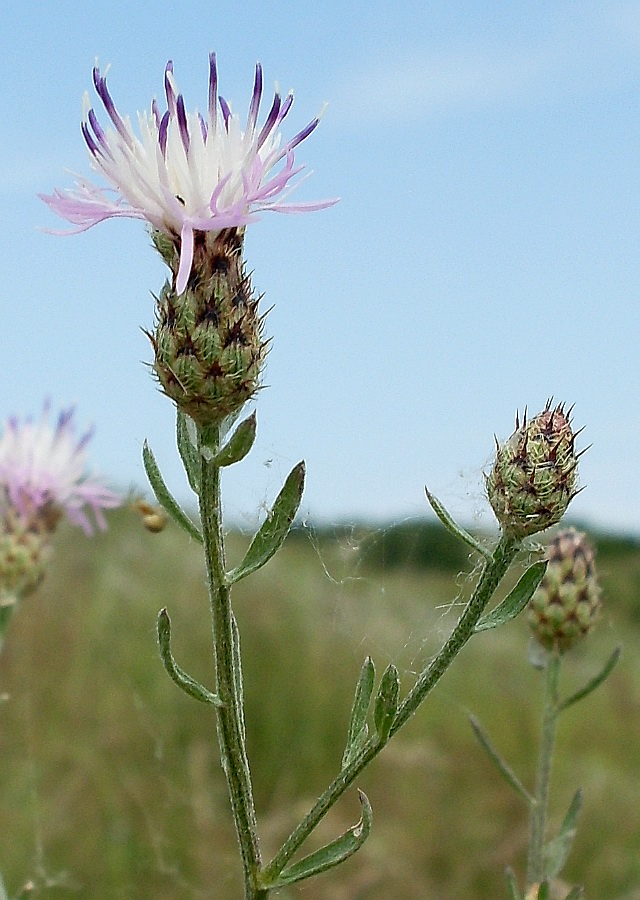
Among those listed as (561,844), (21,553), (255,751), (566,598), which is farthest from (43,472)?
(255,751)

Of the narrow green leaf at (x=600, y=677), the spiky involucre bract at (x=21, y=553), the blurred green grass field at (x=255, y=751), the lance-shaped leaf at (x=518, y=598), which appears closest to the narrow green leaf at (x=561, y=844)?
the narrow green leaf at (x=600, y=677)

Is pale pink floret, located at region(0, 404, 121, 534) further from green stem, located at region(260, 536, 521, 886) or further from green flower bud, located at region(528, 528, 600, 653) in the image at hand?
green stem, located at region(260, 536, 521, 886)

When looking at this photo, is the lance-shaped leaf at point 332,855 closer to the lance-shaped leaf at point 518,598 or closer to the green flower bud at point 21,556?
the lance-shaped leaf at point 518,598

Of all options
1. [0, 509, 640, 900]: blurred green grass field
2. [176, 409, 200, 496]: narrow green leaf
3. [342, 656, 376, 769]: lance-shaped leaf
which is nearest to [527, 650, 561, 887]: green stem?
[342, 656, 376, 769]: lance-shaped leaf

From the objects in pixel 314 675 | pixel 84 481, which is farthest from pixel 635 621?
pixel 84 481

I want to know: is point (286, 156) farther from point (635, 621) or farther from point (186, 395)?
point (635, 621)

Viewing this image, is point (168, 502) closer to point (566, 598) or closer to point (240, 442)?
point (240, 442)
